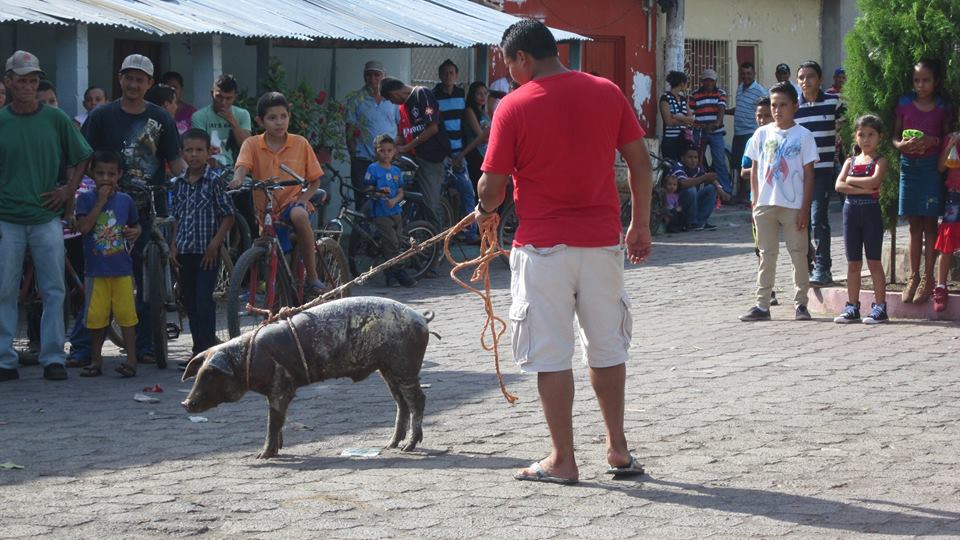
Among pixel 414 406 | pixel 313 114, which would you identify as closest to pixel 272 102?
pixel 414 406

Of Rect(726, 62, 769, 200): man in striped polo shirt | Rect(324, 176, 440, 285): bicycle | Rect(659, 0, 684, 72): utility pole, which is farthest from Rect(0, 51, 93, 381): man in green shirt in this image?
Rect(659, 0, 684, 72): utility pole

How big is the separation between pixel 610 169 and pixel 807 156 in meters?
5.47

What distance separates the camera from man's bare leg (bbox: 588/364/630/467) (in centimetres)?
655

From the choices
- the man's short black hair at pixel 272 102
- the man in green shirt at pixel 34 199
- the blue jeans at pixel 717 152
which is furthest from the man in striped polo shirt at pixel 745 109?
the man in green shirt at pixel 34 199

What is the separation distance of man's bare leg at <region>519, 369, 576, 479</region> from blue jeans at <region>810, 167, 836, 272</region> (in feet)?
21.7

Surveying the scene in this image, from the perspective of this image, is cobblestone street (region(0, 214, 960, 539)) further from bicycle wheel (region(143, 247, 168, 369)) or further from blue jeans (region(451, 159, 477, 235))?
blue jeans (region(451, 159, 477, 235))

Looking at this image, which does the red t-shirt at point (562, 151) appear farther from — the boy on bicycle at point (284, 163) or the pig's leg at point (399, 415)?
the boy on bicycle at point (284, 163)

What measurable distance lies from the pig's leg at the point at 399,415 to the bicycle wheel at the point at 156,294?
3.10 m

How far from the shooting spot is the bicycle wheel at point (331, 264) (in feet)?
35.3

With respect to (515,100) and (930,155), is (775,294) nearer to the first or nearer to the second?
(930,155)

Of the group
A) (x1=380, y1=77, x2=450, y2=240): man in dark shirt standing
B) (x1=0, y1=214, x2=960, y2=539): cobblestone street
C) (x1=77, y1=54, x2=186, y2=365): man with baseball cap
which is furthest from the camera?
(x1=380, y1=77, x2=450, y2=240): man in dark shirt standing

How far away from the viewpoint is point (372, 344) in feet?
23.8

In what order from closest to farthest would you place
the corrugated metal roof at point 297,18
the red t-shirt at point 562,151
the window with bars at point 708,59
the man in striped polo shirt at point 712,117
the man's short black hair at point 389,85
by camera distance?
the red t-shirt at point 562,151 < the corrugated metal roof at point 297,18 < the man's short black hair at point 389,85 < the man in striped polo shirt at point 712,117 < the window with bars at point 708,59

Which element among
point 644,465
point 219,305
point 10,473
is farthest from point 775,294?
point 10,473
